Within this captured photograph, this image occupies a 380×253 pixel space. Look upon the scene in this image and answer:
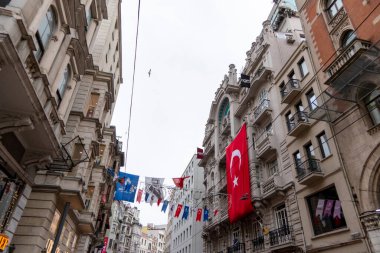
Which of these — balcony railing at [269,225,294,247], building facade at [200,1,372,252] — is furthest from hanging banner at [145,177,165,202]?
balcony railing at [269,225,294,247]

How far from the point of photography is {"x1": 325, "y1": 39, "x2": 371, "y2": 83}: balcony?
1323cm

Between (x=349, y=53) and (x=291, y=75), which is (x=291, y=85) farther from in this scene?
(x=349, y=53)

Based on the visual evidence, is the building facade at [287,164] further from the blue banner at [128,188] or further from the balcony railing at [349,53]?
the blue banner at [128,188]

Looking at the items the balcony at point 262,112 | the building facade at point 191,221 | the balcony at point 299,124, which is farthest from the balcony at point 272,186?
the building facade at point 191,221

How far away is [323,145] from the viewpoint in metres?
16.9

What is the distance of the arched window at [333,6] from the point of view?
57.2 ft

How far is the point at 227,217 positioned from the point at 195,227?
2047 cm

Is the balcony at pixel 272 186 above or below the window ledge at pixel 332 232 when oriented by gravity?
above

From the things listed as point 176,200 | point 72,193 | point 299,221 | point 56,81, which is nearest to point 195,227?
point 176,200

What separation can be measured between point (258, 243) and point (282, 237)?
3.94 m

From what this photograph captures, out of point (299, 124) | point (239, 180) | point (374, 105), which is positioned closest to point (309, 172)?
point (299, 124)

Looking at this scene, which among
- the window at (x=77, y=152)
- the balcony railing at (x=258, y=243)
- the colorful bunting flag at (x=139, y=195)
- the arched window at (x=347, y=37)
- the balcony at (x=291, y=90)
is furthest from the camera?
the colorful bunting flag at (x=139, y=195)

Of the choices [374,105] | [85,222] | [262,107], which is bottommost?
[85,222]

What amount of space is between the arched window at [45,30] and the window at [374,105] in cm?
1603
